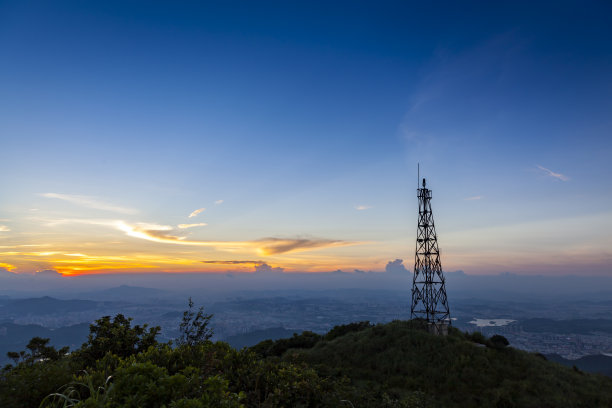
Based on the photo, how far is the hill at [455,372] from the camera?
18906 mm

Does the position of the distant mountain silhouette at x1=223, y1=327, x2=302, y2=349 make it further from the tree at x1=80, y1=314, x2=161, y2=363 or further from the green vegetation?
the tree at x1=80, y1=314, x2=161, y2=363

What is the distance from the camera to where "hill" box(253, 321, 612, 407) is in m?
18.9

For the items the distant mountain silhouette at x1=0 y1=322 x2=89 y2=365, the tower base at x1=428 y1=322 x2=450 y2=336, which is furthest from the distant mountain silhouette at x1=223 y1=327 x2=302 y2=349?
the tower base at x1=428 y1=322 x2=450 y2=336

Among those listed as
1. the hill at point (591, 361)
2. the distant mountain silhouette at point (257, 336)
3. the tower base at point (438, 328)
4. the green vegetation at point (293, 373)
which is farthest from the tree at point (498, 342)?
the distant mountain silhouette at point (257, 336)

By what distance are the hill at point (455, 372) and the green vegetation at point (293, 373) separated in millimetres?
85

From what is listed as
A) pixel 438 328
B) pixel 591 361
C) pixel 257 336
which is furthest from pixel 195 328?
pixel 257 336

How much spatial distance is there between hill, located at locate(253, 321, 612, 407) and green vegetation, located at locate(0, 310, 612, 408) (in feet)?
0.28

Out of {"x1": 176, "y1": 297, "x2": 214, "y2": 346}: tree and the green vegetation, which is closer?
the green vegetation

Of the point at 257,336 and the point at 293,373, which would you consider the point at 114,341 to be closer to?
the point at 293,373

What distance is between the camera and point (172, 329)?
17088 cm

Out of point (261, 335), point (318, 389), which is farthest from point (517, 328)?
point (318, 389)

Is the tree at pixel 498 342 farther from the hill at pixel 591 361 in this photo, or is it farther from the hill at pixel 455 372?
the hill at pixel 591 361

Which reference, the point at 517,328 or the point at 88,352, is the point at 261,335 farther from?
the point at 88,352

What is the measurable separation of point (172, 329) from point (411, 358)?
590 feet
